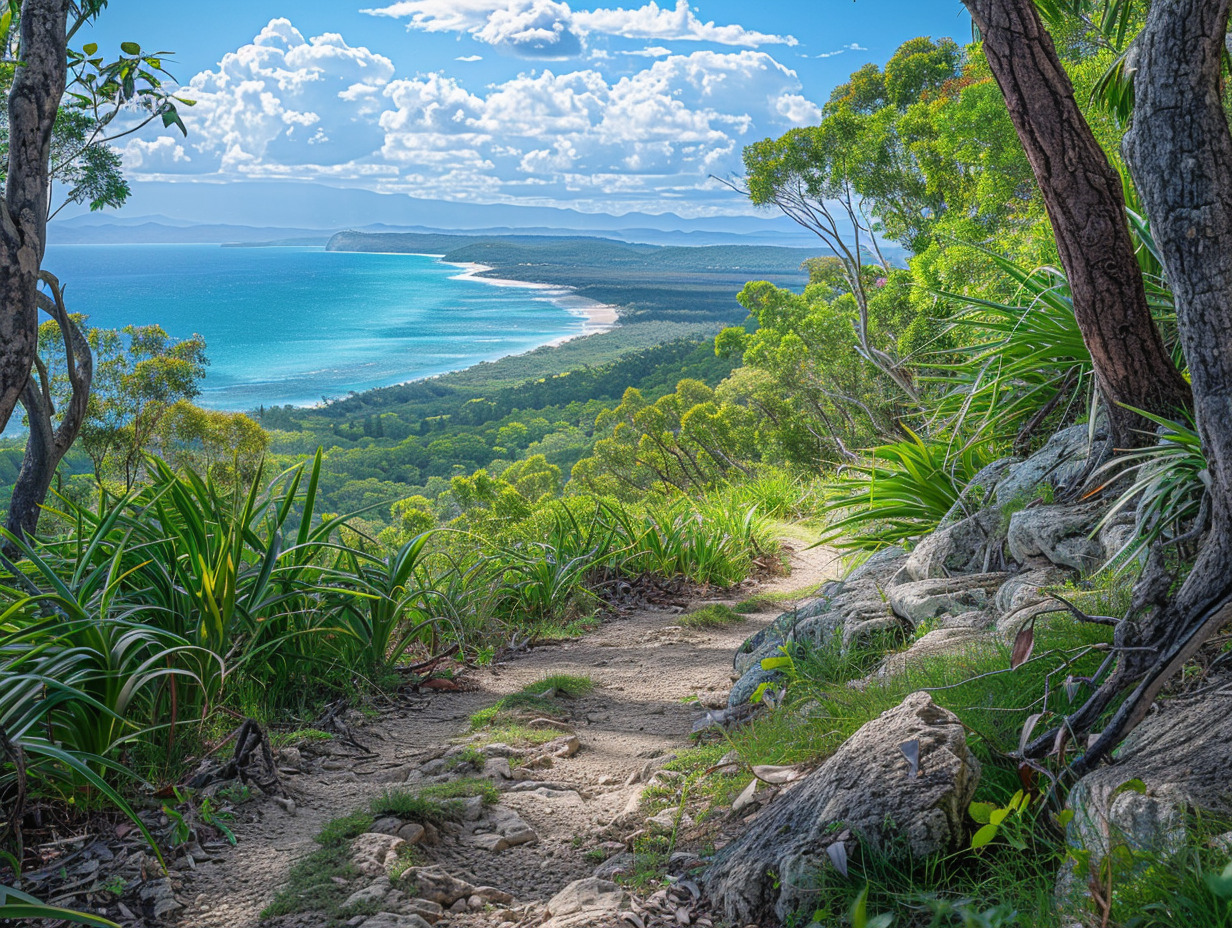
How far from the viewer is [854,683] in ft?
8.98

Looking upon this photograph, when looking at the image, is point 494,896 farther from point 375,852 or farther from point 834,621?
point 834,621

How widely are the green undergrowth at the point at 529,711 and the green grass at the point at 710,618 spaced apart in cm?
126

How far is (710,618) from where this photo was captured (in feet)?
16.4

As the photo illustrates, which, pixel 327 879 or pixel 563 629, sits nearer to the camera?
pixel 327 879

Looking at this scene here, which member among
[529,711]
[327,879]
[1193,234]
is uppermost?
[1193,234]

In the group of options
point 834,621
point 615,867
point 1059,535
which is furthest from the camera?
point 834,621

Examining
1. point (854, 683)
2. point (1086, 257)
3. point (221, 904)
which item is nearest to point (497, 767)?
point (221, 904)

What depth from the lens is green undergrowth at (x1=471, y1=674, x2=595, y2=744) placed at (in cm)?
306

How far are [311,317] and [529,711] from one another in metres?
94.5

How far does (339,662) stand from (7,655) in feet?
4.14

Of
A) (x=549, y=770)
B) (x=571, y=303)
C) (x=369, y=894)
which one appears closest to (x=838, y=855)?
(x=369, y=894)

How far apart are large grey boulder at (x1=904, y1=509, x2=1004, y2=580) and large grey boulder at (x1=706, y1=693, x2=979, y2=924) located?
→ 5.99ft

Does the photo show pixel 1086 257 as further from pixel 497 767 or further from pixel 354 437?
pixel 354 437

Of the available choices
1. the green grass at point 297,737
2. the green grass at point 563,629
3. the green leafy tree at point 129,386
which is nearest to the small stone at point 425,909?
the green grass at point 297,737
